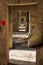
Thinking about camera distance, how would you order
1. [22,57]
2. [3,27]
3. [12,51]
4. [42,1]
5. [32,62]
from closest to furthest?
[42,1] < [3,27] < [32,62] < [22,57] < [12,51]

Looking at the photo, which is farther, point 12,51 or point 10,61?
point 12,51

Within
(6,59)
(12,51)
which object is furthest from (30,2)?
(12,51)

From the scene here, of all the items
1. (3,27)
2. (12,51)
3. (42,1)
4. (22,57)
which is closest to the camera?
(42,1)

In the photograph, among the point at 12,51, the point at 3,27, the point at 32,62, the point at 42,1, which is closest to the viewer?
the point at 42,1

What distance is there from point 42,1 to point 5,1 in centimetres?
160

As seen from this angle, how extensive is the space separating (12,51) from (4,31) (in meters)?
2.91

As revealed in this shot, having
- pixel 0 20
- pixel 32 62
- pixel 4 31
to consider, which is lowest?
pixel 32 62

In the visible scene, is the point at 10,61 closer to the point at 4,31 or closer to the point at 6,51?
the point at 6,51

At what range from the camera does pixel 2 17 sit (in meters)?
7.59

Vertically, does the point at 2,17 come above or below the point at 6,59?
above

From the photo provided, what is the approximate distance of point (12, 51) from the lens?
10406mm

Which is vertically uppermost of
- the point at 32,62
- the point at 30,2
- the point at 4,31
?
the point at 30,2

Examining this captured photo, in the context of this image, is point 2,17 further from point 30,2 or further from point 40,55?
point 40,55

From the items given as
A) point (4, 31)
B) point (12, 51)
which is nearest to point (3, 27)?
point (4, 31)
